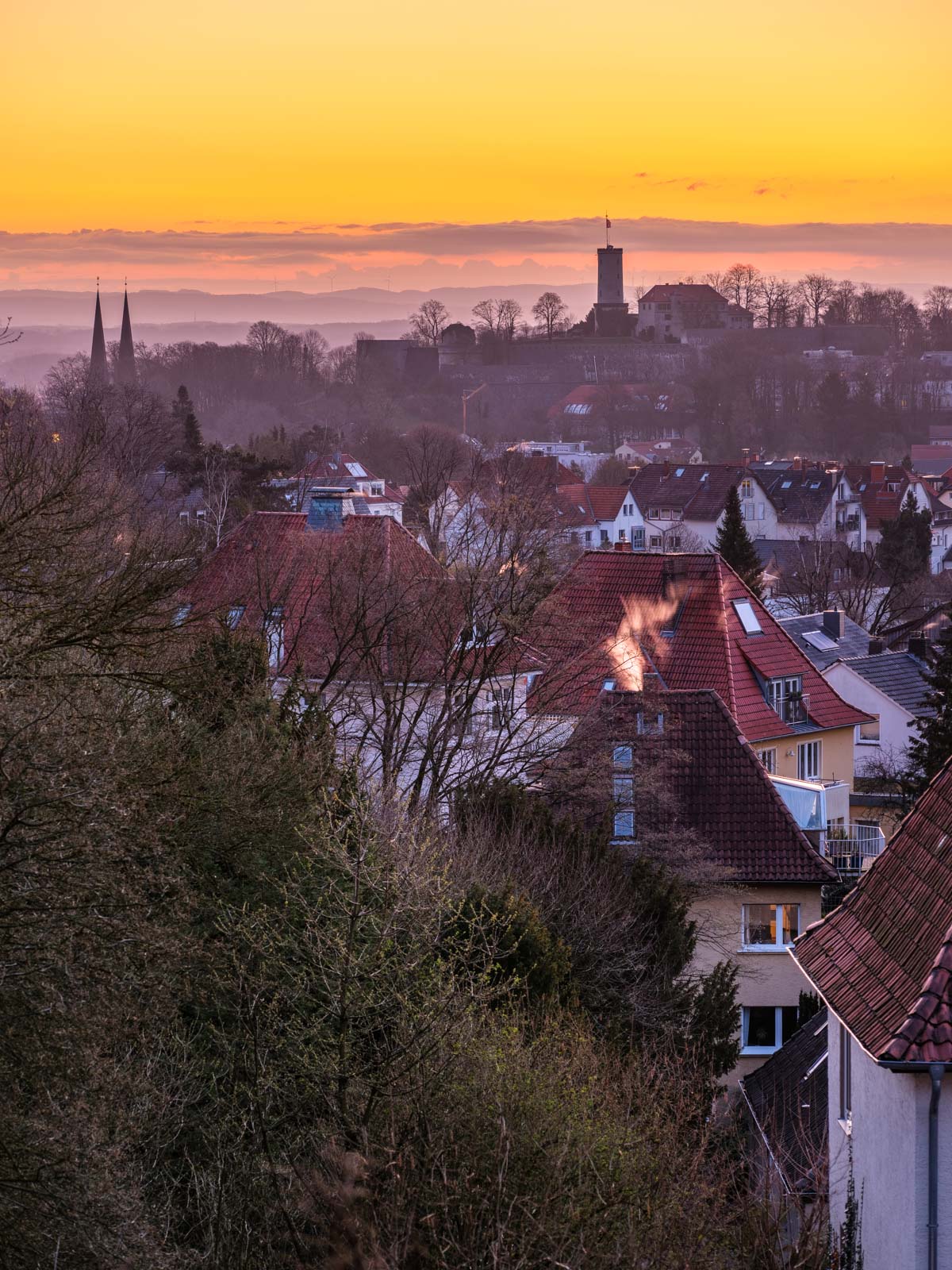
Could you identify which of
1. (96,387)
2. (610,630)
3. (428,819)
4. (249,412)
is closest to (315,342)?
(249,412)

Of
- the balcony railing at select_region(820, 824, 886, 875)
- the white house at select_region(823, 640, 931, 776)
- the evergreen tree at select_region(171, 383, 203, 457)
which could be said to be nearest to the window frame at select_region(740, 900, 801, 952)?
the balcony railing at select_region(820, 824, 886, 875)

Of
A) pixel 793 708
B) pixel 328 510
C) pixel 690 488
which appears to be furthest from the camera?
pixel 690 488

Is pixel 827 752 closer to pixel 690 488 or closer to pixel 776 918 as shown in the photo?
pixel 776 918

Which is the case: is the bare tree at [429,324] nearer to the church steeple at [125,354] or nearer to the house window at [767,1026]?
the church steeple at [125,354]

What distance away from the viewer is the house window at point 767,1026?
898 inches

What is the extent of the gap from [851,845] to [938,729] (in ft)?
12.8

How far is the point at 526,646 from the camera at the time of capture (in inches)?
1064

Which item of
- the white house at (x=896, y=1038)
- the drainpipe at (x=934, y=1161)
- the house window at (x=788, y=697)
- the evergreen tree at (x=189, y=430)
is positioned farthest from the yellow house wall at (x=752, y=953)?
the evergreen tree at (x=189, y=430)

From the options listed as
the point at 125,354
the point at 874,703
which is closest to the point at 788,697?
the point at 874,703

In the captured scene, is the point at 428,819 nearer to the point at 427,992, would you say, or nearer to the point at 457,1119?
the point at 427,992

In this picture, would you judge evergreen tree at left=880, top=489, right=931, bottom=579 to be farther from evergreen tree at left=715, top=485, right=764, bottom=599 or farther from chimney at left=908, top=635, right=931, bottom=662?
chimney at left=908, top=635, right=931, bottom=662

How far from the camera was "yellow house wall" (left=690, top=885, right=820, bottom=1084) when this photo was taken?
2234 cm

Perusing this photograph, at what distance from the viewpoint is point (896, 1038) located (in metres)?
8.70

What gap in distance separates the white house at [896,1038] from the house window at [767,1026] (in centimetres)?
1146
